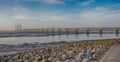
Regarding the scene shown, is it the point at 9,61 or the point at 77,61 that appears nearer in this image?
the point at 77,61

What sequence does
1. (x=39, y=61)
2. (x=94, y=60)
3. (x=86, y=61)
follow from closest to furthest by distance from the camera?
1. (x=86, y=61)
2. (x=94, y=60)
3. (x=39, y=61)

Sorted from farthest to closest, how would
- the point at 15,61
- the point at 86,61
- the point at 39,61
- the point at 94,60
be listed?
the point at 15,61 → the point at 39,61 → the point at 94,60 → the point at 86,61

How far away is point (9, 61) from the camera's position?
16.4 metres

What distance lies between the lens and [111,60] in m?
13.3

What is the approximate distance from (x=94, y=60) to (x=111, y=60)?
44.3 inches

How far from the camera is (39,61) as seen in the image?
15.1m

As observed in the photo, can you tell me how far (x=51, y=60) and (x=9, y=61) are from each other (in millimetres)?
3402

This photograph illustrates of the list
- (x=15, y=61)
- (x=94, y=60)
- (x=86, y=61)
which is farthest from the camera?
(x=15, y=61)

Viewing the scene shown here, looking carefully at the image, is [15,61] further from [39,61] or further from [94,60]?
[94,60]

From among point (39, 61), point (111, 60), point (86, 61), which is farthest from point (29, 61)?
point (111, 60)

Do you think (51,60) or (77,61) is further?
(51,60)

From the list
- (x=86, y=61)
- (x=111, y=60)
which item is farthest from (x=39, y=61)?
(x=111, y=60)

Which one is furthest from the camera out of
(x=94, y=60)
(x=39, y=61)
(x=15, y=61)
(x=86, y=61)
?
(x=15, y=61)

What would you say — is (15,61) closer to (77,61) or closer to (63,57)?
(63,57)
